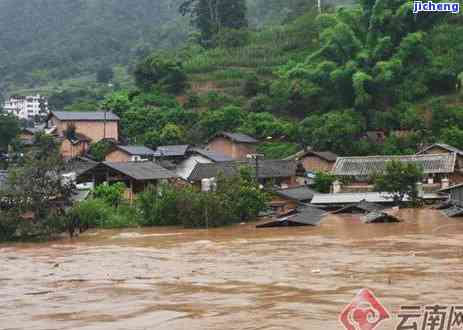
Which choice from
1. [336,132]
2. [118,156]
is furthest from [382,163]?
[118,156]

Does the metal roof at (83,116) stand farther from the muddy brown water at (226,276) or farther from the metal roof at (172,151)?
the muddy brown water at (226,276)

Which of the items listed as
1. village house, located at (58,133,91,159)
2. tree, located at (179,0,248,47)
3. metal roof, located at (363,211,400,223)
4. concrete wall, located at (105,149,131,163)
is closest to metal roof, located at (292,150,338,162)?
concrete wall, located at (105,149,131,163)

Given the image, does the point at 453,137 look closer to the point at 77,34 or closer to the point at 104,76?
the point at 104,76

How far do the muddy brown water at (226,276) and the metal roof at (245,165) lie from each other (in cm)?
835

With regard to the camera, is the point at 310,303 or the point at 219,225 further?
the point at 219,225

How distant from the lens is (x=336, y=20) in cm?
4500

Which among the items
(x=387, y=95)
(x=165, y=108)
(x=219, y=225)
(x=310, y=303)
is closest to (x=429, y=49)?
(x=387, y=95)

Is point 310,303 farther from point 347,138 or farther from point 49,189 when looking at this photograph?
point 347,138

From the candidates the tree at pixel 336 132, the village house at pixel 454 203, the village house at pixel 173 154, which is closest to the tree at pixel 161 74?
the tree at pixel 336 132

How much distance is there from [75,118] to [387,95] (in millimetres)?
16276

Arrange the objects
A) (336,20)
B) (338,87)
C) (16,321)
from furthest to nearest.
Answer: (336,20)
(338,87)
(16,321)

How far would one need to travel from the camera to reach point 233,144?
40375 millimetres

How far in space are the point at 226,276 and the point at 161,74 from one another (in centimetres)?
3374

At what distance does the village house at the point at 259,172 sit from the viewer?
32938mm
